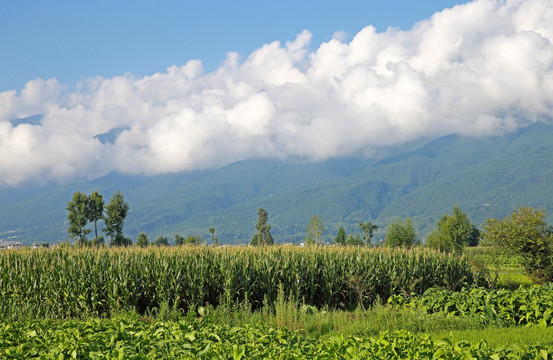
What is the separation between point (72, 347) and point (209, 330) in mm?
2032

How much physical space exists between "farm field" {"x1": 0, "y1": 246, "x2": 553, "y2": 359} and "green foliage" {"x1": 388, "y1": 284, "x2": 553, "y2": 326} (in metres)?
0.05

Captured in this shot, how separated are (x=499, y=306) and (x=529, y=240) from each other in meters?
16.3

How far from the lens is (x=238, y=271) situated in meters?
19.1

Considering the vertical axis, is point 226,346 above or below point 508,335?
above

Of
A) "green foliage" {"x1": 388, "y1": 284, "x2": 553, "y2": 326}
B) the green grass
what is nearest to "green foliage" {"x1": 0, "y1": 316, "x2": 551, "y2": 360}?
the green grass

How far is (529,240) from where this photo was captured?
28328 mm

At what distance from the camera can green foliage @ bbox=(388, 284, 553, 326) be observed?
44.4ft

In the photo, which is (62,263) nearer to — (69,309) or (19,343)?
(69,309)

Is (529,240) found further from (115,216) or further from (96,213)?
(96,213)

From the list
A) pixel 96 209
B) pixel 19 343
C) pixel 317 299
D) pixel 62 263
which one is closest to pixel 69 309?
pixel 62 263

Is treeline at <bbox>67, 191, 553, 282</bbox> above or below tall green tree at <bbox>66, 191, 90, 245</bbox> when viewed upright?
below

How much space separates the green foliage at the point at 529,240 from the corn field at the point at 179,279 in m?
8.92

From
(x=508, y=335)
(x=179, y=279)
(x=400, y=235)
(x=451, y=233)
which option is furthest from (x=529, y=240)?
(x=451, y=233)

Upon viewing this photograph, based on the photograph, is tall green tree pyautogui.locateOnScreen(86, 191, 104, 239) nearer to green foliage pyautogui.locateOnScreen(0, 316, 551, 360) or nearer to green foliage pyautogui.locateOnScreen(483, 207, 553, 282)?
green foliage pyautogui.locateOnScreen(483, 207, 553, 282)
